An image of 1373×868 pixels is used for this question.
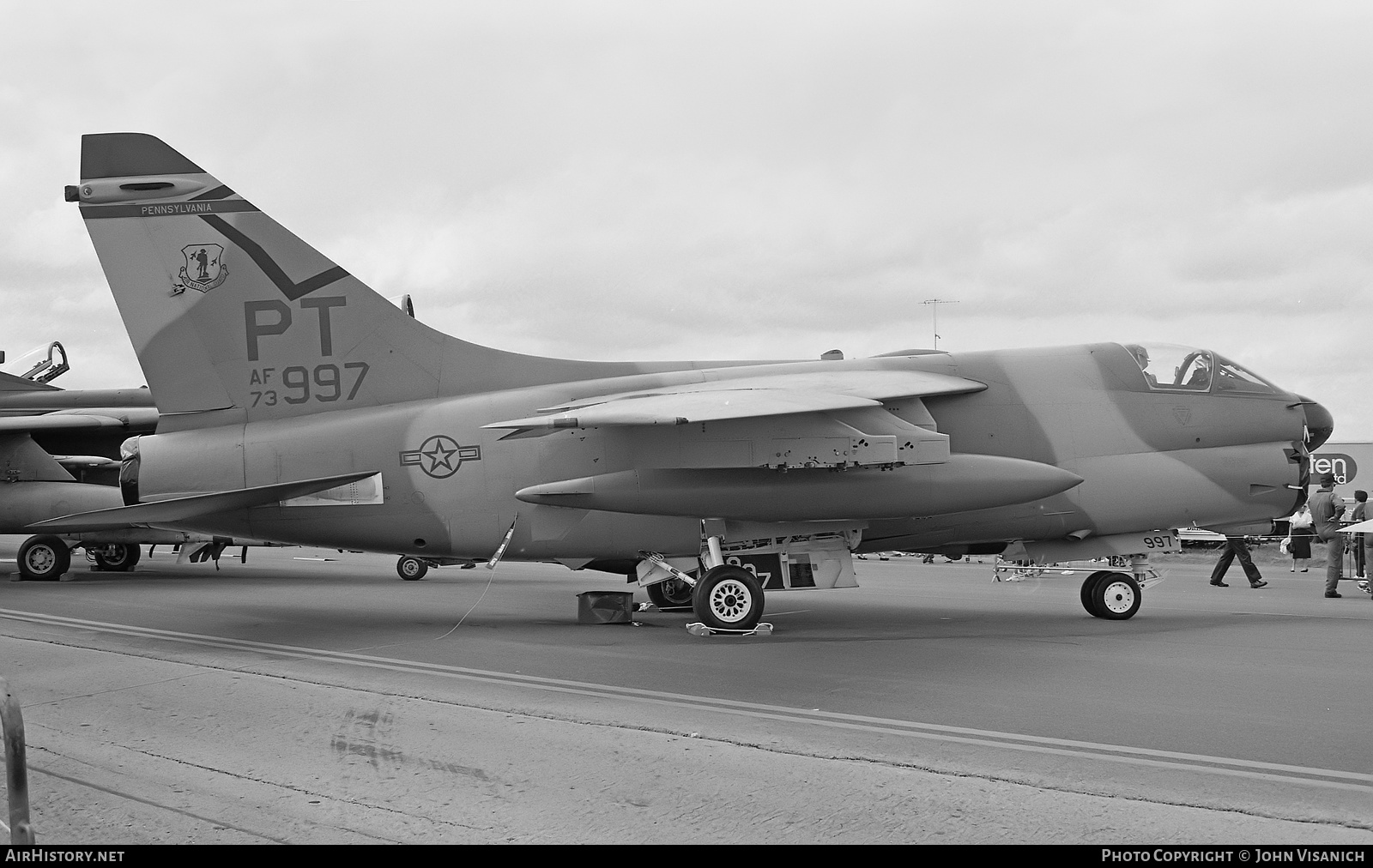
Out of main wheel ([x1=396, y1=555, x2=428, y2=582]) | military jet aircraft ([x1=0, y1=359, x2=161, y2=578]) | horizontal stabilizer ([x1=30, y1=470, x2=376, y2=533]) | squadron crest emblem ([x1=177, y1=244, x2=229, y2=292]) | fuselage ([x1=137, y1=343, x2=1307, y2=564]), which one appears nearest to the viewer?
horizontal stabilizer ([x1=30, y1=470, x2=376, y2=533])

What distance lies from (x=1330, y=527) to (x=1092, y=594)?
7.29 meters

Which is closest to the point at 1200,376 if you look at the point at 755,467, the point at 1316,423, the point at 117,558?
the point at 1316,423

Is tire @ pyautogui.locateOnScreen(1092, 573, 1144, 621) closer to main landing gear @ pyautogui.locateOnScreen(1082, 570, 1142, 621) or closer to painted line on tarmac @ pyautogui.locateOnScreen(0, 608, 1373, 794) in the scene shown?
main landing gear @ pyautogui.locateOnScreen(1082, 570, 1142, 621)

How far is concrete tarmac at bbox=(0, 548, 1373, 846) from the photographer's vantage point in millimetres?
4965

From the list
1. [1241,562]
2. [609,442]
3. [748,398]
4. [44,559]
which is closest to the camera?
[748,398]

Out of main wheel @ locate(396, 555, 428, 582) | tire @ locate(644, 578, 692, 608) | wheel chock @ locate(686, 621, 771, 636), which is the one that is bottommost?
wheel chock @ locate(686, 621, 771, 636)

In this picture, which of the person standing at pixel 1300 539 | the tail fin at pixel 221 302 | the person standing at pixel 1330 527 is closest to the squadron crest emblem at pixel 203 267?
the tail fin at pixel 221 302

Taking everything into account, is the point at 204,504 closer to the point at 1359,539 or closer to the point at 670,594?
the point at 670,594

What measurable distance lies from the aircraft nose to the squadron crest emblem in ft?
42.3

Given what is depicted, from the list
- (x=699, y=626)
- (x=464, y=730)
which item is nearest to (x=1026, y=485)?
(x=699, y=626)

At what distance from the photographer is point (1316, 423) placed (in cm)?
1308

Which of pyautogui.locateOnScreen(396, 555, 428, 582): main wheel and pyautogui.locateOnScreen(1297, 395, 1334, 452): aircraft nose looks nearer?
pyautogui.locateOnScreen(1297, 395, 1334, 452): aircraft nose

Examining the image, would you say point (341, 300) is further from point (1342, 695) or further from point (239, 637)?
point (1342, 695)

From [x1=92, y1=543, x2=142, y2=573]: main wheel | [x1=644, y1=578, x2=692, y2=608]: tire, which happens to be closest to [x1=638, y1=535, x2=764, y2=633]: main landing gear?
[x1=644, y1=578, x2=692, y2=608]: tire
